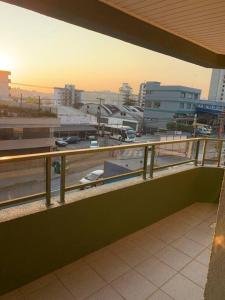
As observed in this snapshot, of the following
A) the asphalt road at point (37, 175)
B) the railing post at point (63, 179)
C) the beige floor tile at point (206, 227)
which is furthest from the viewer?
the beige floor tile at point (206, 227)

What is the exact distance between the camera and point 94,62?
4.97 m

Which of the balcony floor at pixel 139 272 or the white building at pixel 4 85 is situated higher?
the white building at pixel 4 85

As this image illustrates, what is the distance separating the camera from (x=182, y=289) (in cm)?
204

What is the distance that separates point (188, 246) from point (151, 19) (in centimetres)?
259

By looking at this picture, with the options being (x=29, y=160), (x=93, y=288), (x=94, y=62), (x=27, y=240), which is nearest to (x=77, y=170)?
(x=29, y=160)

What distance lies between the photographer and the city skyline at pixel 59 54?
305 cm

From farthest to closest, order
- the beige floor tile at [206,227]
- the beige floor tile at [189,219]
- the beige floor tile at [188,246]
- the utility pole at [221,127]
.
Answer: the utility pole at [221,127]
the beige floor tile at [189,219]
the beige floor tile at [206,227]
the beige floor tile at [188,246]

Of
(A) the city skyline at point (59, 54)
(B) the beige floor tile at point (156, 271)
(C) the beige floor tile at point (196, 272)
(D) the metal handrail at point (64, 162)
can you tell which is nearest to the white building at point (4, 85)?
(A) the city skyline at point (59, 54)

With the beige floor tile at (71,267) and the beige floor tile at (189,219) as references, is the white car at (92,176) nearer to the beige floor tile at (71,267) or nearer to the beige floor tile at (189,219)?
the beige floor tile at (71,267)

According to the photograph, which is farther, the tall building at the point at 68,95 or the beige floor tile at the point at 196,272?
the tall building at the point at 68,95

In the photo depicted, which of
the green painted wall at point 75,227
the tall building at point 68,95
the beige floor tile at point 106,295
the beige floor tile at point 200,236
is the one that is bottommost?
the beige floor tile at point 106,295

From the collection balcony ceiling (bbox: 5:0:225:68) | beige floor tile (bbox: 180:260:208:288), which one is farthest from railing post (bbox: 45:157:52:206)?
beige floor tile (bbox: 180:260:208:288)

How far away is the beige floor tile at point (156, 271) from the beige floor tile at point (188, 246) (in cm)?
39

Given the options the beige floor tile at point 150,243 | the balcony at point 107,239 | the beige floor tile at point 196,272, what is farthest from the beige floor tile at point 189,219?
the beige floor tile at point 196,272
